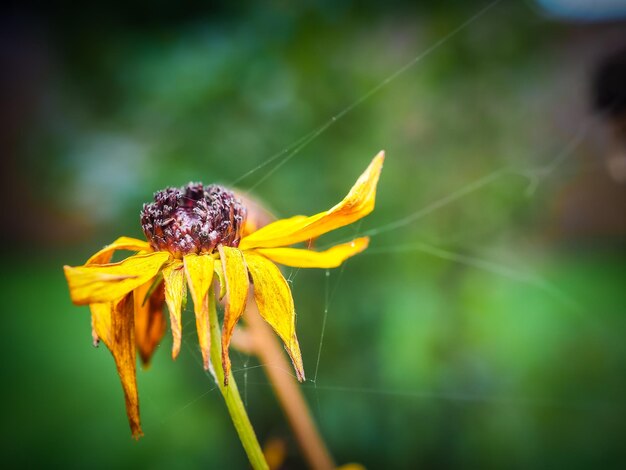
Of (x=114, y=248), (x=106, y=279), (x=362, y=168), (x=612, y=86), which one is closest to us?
(x=106, y=279)

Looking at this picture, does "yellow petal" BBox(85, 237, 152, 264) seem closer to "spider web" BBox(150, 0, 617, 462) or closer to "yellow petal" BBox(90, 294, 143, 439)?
"yellow petal" BBox(90, 294, 143, 439)

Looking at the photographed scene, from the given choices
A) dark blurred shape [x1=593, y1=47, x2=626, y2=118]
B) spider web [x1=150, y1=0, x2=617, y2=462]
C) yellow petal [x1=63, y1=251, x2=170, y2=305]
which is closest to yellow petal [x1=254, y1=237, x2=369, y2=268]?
yellow petal [x1=63, y1=251, x2=170, y2=305]

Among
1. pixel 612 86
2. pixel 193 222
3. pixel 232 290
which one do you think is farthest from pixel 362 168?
pixel 232 290

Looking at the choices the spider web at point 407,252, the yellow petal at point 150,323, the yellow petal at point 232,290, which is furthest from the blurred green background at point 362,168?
the yellow petal at point 232,290

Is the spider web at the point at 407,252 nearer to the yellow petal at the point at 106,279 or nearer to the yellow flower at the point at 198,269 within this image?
the yellow flower at the point at 198,269

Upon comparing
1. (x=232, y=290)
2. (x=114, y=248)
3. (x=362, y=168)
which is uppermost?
(x=362, y=168)

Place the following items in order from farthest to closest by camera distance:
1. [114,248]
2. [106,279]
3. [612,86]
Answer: [612,86]
[114,248]
[106,279]

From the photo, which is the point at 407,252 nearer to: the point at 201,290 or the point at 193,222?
the point at 193,222
